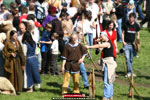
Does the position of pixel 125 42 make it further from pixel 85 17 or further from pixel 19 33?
pixel 19 33

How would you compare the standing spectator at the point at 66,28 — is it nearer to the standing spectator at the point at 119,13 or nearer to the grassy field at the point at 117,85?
the grassy field at the point at 117,85

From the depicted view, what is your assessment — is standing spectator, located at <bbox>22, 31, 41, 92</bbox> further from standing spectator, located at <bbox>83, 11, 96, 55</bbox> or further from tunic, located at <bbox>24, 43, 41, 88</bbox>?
standing spectator, located at <bbox>83, 11, 96, 55</bbox>

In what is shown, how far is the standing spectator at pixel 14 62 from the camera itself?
12695 millimetres

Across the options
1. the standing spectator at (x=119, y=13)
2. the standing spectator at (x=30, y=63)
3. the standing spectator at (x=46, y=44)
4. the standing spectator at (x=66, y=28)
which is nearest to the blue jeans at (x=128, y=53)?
the standing spectator at (x=66, y=28)

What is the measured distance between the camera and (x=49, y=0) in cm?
2019

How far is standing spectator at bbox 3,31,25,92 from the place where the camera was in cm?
1270

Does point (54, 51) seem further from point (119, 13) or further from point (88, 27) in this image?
point (119, 13)

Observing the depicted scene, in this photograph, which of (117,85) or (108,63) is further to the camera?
(117,85)

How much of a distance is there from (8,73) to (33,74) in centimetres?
72

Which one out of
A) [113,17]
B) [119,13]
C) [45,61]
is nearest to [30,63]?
[45,61]

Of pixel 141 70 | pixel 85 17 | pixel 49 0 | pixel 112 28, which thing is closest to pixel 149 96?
pixel 112 28

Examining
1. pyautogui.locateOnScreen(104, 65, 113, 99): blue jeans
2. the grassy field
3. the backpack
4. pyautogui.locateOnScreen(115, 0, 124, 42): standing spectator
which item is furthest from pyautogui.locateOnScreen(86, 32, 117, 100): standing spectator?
pyautogui.locateOnScreen(115, 0, 124, 42): standing spectator

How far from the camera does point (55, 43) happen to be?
593 inches

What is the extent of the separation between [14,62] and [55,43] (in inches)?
100
